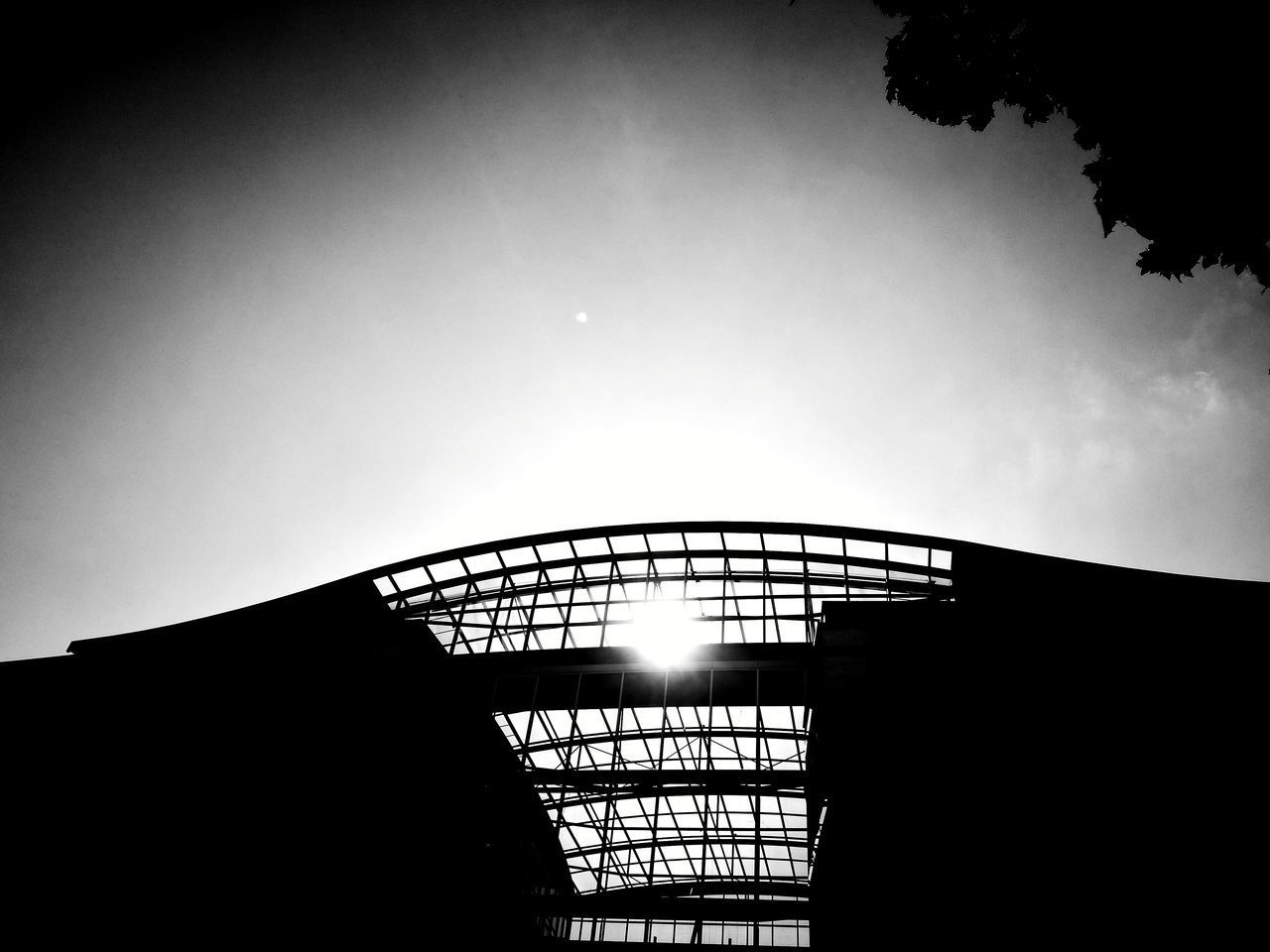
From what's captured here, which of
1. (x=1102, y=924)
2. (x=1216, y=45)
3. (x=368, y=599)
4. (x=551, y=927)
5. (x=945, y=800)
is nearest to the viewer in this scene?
(x=1216, y=45)

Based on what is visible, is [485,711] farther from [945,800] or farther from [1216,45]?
[1216,45]

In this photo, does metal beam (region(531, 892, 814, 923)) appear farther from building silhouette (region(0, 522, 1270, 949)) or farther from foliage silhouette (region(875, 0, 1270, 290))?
foliage silhouette (region(875, 0, 1270, 290))

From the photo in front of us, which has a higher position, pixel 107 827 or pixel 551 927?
pixel 107 827

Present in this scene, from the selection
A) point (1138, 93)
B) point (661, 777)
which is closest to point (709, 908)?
point (661, 777)

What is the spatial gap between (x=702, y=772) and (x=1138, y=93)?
10.8 meters

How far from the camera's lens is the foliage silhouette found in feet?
13.2

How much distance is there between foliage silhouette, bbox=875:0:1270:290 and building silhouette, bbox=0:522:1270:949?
6.18m

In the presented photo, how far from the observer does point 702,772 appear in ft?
34.3

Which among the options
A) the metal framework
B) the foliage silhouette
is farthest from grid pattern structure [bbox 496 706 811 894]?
the foliage silhouette

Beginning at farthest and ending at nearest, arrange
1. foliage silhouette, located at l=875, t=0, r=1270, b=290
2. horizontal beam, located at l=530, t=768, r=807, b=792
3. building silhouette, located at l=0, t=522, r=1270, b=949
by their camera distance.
Result: horizontal beam, located at l=530, t=768, r=807, b=792, building silhouette, located at l=0, t=522, r=1270, b=949, foliage silhouette, located at l=875, t=0, r=1270, b=290

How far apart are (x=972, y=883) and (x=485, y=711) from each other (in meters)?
9.43

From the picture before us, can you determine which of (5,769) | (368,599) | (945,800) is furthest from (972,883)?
(5,769)

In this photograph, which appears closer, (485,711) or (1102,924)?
(1102,924)

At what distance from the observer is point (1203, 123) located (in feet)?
13.8
